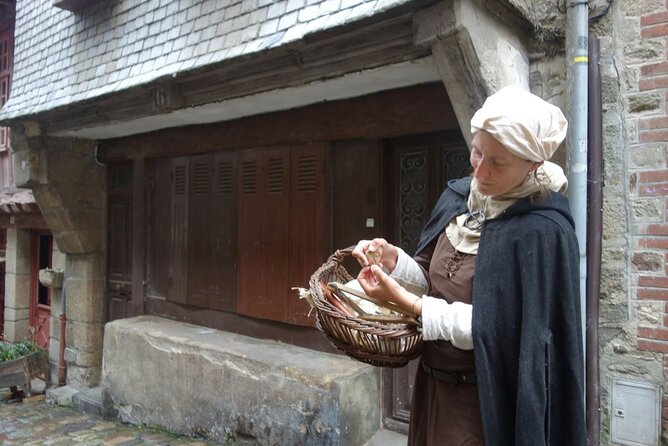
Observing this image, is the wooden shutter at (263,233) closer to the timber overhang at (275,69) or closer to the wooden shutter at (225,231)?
the wooden shutter at (225,231)

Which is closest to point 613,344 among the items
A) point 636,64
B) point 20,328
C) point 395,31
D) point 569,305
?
point 636,64

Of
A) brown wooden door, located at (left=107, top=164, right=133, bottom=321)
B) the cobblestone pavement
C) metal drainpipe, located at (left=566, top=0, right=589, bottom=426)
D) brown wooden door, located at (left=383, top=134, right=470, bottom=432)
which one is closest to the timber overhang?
metal drainpipe, located at (left=566, top=0, right=589, bottom=426)

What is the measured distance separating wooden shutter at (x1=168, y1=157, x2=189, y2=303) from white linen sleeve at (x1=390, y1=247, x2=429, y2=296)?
381cm

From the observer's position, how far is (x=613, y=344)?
2520 millimetres

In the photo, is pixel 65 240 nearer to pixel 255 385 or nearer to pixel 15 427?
pixel 15 427

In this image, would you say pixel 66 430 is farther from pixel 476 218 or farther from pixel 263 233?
pixel 476 218

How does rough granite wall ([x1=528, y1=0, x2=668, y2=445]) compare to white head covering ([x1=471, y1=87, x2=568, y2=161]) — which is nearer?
white head covering ([x1=471, y1=87, x2=568, y2=161])

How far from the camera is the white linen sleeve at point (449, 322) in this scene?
4.39 feet

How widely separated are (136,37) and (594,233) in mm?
3843

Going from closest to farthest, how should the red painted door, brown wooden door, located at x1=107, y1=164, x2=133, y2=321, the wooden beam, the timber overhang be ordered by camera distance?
the timber overhang < the wooden beam < brown wooden door, located at x1=107, y1=164, x2=133, y2=321 < the red painted door

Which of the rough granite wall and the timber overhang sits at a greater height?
the timber overhang

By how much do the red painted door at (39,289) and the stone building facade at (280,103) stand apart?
1.63 metres

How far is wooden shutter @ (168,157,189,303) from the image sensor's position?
16.9 feet

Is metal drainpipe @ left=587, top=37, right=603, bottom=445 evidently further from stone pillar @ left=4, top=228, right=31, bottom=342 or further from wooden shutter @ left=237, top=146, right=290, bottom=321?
stone pillar @ left=4, top=228, right=31, bottom=342
